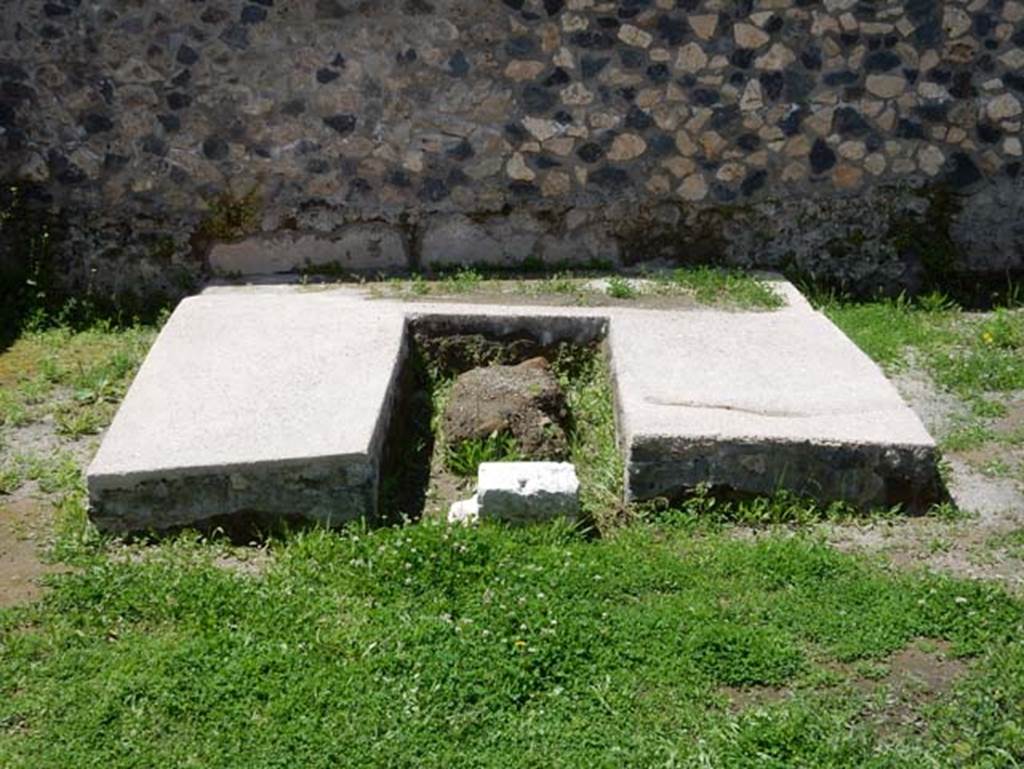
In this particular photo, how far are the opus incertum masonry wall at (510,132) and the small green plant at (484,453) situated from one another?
191cm

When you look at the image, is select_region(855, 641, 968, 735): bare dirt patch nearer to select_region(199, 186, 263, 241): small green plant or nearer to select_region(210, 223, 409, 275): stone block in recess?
select_region(210, 223, 409, 275): stone block in recess

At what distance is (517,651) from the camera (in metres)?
3.94

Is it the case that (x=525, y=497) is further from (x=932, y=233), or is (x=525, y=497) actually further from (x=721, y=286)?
(x=932, y=233)

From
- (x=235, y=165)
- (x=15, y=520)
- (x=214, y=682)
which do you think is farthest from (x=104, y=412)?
(x=214, y=682)

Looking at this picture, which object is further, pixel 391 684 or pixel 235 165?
pixel 235 165

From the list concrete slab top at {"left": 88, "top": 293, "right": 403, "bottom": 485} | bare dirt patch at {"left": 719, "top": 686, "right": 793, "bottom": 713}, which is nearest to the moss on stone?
concrete slab top at {"left": 88, "top": 293, "right": 403, "bottom": 485}

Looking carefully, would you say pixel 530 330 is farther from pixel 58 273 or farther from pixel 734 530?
pixel 58 273

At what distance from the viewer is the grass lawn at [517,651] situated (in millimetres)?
3586

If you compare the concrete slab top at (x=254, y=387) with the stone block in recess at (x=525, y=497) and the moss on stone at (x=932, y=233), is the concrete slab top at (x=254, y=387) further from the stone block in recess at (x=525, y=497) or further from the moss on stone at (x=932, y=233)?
the moss on stone at (x=932, y=233)

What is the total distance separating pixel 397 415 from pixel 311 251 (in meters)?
1.69

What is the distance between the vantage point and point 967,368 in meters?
6.18

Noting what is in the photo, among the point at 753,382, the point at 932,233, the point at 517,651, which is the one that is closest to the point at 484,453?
the point at 753,382

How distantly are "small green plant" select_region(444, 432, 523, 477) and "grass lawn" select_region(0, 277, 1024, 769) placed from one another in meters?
0.46

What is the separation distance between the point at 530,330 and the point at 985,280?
2.60m
